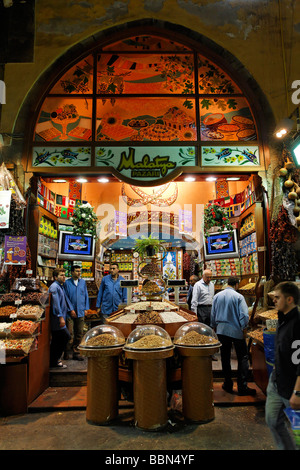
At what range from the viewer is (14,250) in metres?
5.84

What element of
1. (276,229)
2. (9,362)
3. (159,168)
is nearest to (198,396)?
(9,362)

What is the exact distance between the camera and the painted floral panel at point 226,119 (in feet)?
21.8

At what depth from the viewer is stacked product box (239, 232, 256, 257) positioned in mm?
6981

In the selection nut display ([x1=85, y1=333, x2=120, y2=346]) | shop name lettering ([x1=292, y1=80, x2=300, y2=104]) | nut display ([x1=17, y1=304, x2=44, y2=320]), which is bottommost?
nut display ([x1=85, y1=333, x2=120, y2=346])

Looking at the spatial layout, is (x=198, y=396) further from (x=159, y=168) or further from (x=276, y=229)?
(x=159, y=168)

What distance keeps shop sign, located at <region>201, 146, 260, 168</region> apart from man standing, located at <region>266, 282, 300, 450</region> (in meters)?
4.09

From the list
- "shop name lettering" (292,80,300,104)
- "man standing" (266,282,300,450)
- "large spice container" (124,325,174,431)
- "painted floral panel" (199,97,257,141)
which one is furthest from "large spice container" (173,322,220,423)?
"shop name lettering" (292,80,300,104)

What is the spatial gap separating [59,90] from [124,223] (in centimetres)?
453

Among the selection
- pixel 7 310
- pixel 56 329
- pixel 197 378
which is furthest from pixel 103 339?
pixel 56 329

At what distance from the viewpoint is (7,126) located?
6523 millimetres

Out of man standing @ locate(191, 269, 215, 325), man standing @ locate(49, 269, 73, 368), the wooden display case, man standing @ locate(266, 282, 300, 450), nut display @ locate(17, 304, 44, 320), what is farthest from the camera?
man standing @ locate(191, 269, 215, 325)

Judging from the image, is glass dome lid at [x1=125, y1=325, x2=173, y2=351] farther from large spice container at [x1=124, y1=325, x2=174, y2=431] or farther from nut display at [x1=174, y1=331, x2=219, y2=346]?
nut display at [x1=174, y1=331, x2=219, y2=346]

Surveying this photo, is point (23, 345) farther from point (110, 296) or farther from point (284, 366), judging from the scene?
point (284, 366)

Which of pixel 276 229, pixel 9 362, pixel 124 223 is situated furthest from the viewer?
pixel 124 223
